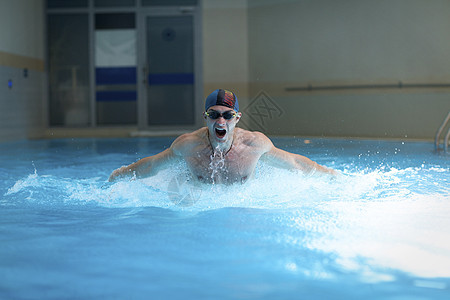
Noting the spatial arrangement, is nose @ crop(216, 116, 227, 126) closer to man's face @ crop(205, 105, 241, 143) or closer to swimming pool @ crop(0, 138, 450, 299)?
man's face @ crop(205, 105, 241, 143)

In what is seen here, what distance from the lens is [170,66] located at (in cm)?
1297

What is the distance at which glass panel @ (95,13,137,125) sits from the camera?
1288 cm

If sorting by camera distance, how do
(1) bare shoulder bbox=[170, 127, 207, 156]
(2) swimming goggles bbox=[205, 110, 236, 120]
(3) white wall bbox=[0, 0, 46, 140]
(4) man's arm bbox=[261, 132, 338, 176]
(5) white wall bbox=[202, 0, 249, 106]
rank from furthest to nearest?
(5) white wall bbox=[202, 0, 249, 106] < (3) white wall bbox=[0, 0, 46, 140] < (4) man's arm bbox=[261, 132, 338, 176] < (1) bare shoulder bbox=[170, 127, 207, 156] < (2) swimming goggles bbox=[205, 110, 236, 120]

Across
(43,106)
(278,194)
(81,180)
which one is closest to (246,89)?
(43,106)

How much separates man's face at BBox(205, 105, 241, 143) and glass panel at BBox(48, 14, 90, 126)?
9989mm

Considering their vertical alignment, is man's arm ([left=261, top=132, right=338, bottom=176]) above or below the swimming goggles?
below

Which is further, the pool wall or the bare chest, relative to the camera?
the pool wall

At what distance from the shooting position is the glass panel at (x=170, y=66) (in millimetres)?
12906

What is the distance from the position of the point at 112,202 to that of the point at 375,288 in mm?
2398

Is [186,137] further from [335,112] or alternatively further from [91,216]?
A: [335,112]

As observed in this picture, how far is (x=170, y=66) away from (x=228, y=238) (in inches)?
419

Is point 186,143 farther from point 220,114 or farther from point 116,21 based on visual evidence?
point 116,21

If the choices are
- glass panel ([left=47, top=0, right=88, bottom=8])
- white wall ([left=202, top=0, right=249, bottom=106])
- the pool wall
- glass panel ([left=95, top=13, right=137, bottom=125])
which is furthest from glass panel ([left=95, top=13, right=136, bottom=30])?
white wall ([left=202, top=0, right=249, bottom=106])

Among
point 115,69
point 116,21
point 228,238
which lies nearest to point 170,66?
point 115,69
